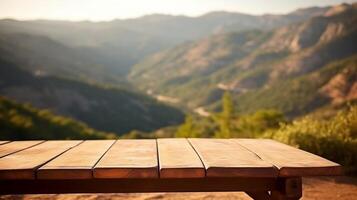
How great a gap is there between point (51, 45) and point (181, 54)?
63329mm

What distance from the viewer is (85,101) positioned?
54.9m

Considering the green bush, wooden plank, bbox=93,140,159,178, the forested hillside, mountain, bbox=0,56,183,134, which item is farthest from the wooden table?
mountain, bbox=0,56,183,134

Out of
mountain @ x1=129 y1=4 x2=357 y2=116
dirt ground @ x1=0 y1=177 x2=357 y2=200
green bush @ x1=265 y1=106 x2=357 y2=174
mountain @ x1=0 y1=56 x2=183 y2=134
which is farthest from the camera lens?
mountain @ x1=129 y1=4 x2=357 y2=116

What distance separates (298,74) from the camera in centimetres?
8756

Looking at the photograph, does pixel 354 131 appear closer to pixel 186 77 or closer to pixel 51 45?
pixel 51 45

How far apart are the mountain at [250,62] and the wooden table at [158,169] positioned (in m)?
65.7

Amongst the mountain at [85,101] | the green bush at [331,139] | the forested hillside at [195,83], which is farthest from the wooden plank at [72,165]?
the mountain at [85,101]

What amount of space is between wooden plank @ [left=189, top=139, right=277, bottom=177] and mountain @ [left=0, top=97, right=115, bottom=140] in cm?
1396

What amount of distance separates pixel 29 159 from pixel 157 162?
0.75m

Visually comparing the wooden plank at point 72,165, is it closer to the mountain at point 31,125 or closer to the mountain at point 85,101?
the mountain at point 31,125

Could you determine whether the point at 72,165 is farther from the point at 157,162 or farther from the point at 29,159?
the point at 157,162

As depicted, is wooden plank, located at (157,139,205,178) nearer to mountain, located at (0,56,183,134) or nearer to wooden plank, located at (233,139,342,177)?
wooden plank, located at (233,139,342,177)

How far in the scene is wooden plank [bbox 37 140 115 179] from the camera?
1.79 m

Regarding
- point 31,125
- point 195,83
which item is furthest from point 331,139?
point 195,83
